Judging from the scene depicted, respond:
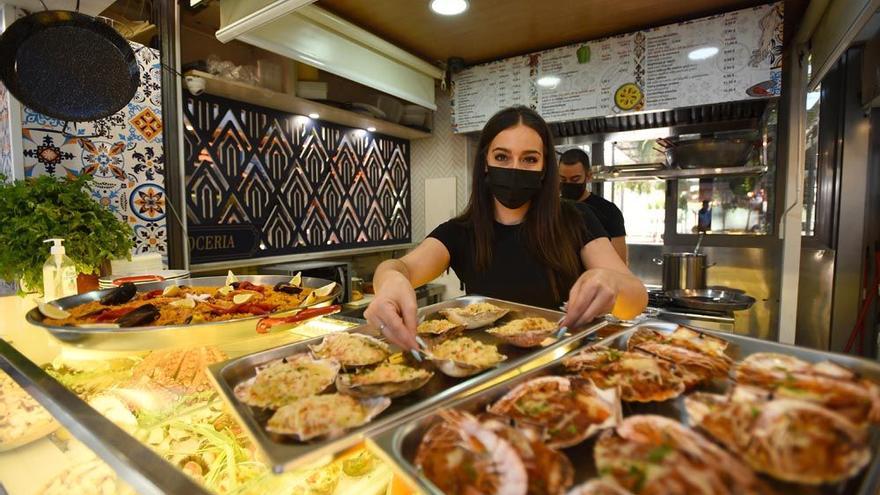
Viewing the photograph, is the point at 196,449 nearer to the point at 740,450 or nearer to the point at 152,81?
the point at 740,450

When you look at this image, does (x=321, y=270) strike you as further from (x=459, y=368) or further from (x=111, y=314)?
(x=459, y=368)

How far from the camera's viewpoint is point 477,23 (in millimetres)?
3211

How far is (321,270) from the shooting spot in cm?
353

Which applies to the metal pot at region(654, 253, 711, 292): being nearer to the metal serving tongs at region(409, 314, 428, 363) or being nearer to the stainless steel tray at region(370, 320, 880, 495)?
the stainless steel tray at region(370, 320, 880, 495)

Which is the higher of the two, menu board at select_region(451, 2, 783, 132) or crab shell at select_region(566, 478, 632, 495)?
menu board at select_region(451, 2, 783, 132)

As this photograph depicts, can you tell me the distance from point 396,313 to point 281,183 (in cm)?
290

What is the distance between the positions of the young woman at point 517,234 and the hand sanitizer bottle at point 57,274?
1324 mm

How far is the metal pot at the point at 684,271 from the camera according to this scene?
11.0 ft

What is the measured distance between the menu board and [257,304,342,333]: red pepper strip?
9.78 feet

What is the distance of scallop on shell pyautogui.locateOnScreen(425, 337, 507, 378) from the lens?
2.77ft

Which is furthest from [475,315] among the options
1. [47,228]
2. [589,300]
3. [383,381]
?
[47,228]

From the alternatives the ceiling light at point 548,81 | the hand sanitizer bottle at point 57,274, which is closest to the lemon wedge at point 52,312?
the hand sanitizer bottle at point 57,274

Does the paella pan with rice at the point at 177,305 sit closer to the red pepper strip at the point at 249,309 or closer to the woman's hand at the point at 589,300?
the red pepper strip at the point at 249,309

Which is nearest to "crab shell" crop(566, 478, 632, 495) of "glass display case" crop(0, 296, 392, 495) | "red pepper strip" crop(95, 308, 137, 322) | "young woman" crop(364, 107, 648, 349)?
"glass display case" crop(0, 296, 392, 495)
